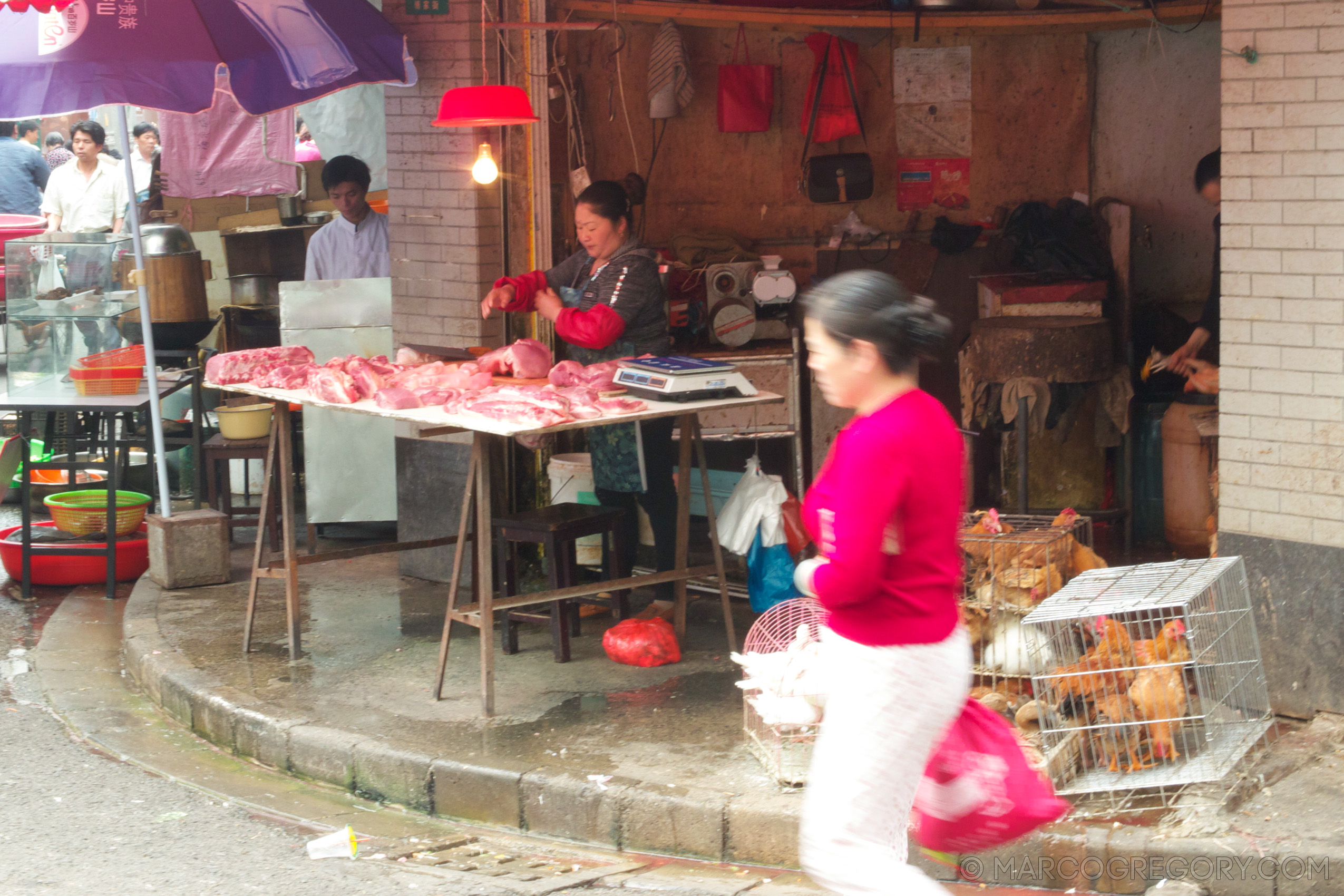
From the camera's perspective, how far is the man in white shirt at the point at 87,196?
14039 mm

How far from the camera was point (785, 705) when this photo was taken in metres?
5.02

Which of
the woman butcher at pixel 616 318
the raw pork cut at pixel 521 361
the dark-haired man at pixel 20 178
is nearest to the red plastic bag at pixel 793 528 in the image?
the woman butcher at pixel 616 318

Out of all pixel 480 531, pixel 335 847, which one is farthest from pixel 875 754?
pixel 480 531

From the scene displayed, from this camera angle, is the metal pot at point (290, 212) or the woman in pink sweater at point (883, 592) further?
the metal pot at point (290, 212)

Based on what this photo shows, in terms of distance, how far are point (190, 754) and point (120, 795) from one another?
53 centimetres

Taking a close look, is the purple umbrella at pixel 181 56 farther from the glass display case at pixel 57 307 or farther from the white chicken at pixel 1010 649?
the white chicken at pixel 1010 649

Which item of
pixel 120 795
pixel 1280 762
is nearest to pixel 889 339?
pixel 1280 762

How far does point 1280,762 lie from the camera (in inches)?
200

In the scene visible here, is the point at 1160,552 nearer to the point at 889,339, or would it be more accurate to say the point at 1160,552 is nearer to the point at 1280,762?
the point at 1280,762

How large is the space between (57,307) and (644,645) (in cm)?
443

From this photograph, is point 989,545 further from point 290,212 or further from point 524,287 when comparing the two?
point 290,212

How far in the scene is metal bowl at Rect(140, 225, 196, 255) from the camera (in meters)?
10.6

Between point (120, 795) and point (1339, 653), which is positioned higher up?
point (1339, 653)

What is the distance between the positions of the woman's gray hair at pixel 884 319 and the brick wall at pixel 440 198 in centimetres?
460
